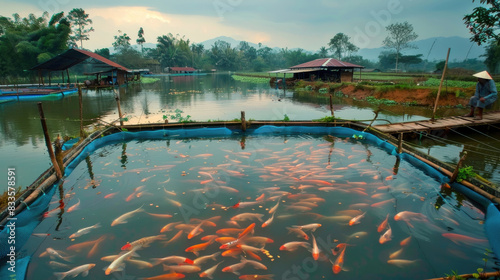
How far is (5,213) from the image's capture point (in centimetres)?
464

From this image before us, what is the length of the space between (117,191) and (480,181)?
8.20 meters

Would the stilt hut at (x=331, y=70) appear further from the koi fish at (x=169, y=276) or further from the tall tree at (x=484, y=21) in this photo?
the koi fish at (x=169, y=276)

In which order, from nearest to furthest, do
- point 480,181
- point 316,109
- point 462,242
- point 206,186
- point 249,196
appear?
point 462,242 → point 480,181 → point 249,196 → point 206,186 → point 316,109

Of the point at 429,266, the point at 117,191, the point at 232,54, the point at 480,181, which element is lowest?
the point at 429,266

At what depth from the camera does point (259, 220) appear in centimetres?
533

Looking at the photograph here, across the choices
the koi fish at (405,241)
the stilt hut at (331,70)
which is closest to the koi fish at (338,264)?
the koi fish at (405,241)

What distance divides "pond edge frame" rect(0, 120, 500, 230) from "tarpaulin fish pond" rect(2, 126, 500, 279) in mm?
215

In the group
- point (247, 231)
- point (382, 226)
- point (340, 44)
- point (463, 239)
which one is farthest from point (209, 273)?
point (340, 44)

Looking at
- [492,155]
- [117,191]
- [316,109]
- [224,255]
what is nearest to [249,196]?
[224,255]

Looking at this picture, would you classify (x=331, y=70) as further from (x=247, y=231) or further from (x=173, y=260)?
(x=173, y=260)

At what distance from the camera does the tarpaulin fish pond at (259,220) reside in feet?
13.8

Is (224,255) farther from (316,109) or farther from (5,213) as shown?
(316,109)

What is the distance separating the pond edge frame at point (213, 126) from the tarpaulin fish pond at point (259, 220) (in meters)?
0.21

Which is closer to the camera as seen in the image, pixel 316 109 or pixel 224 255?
pixel 224 255
